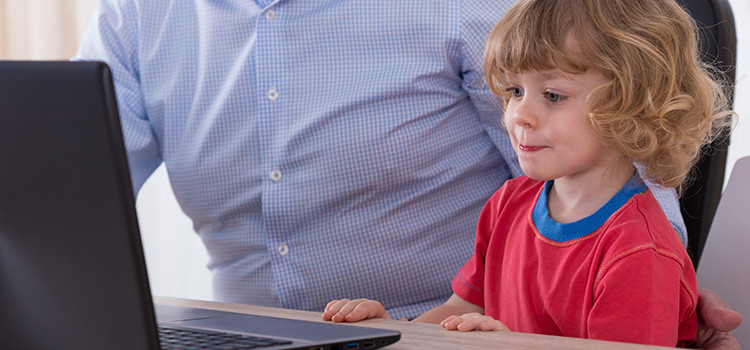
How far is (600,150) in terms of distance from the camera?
93 centimetres

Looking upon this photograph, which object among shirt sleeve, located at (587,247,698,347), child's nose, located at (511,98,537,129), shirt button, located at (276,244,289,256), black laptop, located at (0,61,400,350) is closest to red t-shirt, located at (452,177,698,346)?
shirt sleeve, located at (587,247,698,347)

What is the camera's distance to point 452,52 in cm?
134

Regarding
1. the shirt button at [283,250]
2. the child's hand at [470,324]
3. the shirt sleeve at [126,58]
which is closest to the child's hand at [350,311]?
the child's hand at [470,324]

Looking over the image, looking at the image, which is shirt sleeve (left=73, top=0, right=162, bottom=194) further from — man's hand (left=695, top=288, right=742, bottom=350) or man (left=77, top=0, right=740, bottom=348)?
man's hand (left=695, top=288, right=742, bottom=350)

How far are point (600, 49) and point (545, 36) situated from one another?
65 millimetres

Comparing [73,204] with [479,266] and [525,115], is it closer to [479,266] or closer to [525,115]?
[525,115]

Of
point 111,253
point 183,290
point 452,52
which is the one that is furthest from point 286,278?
point 183,290

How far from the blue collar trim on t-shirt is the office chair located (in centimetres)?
23

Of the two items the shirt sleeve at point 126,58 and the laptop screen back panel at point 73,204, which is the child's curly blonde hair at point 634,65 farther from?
the shirt sleeve at point 126,58

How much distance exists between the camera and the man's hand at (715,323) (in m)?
0.88

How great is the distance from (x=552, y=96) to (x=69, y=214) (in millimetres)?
596

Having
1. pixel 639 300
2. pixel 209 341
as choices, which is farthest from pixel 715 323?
A: pixel 209 341

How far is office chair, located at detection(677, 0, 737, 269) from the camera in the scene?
1104 mm

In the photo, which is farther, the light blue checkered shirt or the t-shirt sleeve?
the light blue checkered shirt
